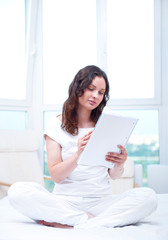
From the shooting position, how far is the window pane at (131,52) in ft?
12.0

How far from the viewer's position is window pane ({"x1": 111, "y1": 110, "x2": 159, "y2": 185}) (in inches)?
145

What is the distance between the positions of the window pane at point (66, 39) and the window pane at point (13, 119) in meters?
0.32

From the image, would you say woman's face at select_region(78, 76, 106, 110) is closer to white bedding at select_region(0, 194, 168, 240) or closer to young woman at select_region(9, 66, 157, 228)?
young woman at select_region(9, 66, 157, 228)

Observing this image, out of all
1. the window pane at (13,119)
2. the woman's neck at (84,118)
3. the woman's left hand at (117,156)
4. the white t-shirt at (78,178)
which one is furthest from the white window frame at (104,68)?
the woman's left hand at (117,156)

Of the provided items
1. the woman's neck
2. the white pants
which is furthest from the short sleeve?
the white pants

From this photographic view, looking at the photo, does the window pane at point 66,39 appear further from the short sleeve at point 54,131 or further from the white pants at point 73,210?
the white pants at point 73,210

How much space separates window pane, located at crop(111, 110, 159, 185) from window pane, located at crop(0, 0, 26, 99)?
3.86 feet

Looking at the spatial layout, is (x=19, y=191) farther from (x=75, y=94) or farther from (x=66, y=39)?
Result: (x=66, y=39)

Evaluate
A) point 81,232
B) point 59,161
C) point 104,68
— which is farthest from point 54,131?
point 104,68

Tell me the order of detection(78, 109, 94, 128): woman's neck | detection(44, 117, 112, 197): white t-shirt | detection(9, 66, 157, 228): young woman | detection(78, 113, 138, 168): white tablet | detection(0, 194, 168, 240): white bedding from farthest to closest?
detection(78, 109, 94, 128): woman's neck
detection(44, 117, 112, 197): white t-shirt
detection(9, 66, 157, 228): young woman
detection(78, 113, 138, 168): white tablet
detection(0, 194, 168, 240): white bedding

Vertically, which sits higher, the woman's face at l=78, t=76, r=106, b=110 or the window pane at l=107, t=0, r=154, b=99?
the window pane at l=107, t=0, r=154, b=99

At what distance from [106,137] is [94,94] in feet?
1.29

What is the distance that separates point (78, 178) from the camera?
1776mm

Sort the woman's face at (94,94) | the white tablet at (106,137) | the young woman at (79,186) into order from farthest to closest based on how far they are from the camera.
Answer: the woman's face at (94,94) < the young woman at (79,186) < the white tablet at (106,137)
